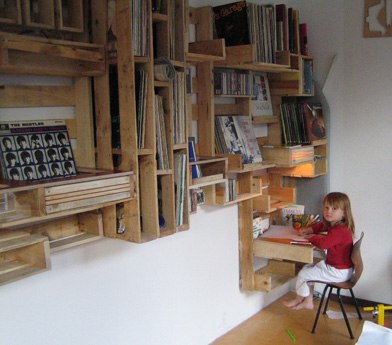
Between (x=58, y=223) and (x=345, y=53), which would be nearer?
(x=58, y=223)

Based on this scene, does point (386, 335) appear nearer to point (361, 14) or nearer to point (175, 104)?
point (175, 104)

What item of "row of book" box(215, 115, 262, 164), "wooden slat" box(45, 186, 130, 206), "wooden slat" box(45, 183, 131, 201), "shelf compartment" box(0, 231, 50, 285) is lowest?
"shelf compartment" box(0, 231, 50, 285)

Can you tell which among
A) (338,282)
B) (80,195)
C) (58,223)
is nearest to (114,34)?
(80,195)

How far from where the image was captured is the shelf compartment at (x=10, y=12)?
172 centimetres

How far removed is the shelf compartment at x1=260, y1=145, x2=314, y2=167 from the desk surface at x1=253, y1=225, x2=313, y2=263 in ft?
1.72

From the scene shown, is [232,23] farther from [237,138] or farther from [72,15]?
[72,15]

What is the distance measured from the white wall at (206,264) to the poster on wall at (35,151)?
17.6 inches

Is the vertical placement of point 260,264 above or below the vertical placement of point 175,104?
below

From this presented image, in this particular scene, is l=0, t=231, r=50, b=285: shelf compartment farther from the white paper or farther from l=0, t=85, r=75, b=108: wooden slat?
the white paper

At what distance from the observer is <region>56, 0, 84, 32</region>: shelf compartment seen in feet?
6.33

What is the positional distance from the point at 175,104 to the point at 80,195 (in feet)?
2.31

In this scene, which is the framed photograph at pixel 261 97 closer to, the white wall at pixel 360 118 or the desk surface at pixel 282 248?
the white wall at pixel 360 118

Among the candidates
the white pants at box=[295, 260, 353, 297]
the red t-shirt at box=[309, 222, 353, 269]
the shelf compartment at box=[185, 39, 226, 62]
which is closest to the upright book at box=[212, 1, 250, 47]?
the shelf compartment at box=[185, 39, 226, 62]

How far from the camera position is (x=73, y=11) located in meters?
1.98
